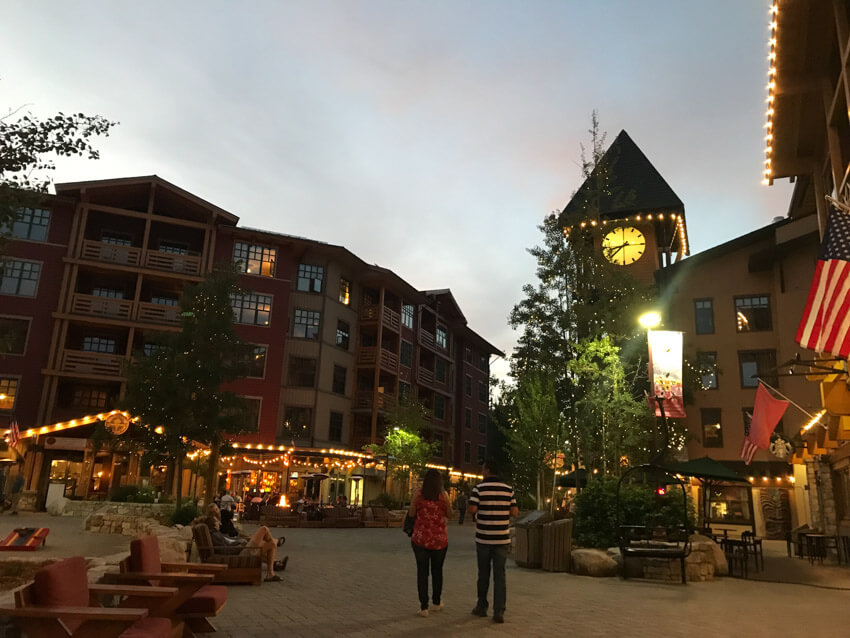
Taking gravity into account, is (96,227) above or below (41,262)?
above

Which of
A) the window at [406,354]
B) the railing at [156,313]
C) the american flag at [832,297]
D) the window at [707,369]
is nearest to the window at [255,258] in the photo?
the railing at [156,313]

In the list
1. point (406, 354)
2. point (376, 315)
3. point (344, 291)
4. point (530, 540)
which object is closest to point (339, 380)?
point (376, 315)

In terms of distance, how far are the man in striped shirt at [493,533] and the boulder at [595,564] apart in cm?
530

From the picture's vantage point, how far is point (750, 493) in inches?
1117

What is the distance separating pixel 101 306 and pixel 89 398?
4851mm

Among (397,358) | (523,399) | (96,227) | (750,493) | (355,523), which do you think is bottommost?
(355,523)

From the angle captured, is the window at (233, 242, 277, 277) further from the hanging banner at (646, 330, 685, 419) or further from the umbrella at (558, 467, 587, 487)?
the hanging banner at (646, 330, 685, 419)

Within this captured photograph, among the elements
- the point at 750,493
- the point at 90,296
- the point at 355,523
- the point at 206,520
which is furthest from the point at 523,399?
the point at 90,296

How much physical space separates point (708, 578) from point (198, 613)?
10321mm

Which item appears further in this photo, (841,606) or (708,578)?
(708,578)

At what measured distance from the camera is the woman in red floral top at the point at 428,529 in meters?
7.66

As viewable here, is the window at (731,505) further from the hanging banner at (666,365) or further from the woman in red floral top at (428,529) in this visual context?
the woman in red floral top at (428,529)

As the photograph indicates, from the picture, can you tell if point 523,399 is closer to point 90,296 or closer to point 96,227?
point 90,296

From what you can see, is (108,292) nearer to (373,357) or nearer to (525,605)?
(373,357)
